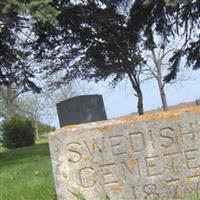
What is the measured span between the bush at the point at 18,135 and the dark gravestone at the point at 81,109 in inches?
786

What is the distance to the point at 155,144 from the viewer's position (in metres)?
5.86

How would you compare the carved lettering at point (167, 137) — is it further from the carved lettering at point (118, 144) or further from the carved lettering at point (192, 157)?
the carved lettering at point (118, 144)

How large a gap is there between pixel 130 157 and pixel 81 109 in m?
9.53

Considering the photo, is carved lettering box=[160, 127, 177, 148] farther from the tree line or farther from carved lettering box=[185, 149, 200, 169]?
the tree line

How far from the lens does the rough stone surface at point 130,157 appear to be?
571 cm

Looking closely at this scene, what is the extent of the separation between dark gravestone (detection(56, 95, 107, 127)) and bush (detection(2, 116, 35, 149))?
19968 mm

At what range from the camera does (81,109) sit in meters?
15.3

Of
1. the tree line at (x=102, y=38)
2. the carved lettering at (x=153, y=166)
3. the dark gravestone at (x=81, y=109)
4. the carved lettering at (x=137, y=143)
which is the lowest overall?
the carved lettering at (x=153, y=166)

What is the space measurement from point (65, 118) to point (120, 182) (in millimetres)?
9988

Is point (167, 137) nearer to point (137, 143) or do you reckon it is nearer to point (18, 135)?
point (137, 143)

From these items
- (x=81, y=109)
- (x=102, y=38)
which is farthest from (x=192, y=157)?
(x=102, y=38)

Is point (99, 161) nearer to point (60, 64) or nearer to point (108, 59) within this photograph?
point (108, 59)

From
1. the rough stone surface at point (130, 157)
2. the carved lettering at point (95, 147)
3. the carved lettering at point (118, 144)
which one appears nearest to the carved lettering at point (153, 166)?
the rough stone surface at point (130, 157)

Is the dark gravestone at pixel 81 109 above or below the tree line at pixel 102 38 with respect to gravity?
below
